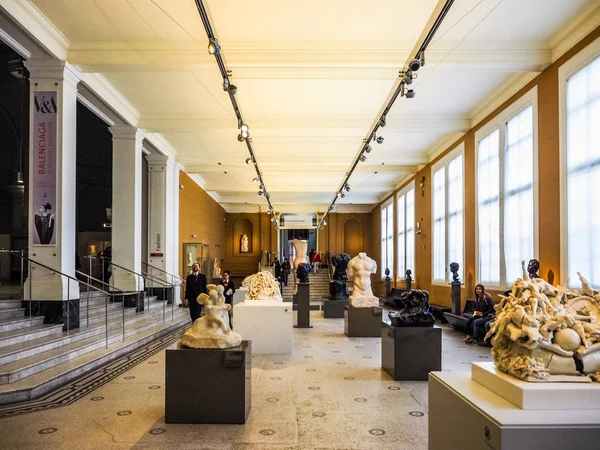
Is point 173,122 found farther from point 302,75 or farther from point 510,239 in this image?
point 510,239

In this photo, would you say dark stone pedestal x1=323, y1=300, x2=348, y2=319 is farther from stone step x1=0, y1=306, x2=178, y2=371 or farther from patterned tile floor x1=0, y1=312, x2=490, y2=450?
patterned tile floor x1=0, y1=312, x2=490, y2=450

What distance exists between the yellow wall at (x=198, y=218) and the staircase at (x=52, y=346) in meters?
7.72

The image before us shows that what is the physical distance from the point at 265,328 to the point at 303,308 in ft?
15.5

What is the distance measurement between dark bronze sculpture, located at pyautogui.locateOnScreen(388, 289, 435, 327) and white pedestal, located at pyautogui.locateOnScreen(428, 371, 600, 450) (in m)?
3.93

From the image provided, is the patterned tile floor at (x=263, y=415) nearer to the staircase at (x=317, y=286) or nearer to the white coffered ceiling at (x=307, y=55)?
the white coffered ceiling at (x=307, y=55)

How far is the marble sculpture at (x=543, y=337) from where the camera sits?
129 inches

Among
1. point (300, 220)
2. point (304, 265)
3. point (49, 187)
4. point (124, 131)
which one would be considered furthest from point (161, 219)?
point (300, 220)

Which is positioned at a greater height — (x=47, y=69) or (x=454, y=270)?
(x=47, y=69)

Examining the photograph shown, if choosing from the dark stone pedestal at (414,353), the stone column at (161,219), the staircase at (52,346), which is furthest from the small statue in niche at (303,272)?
the dark stone pedestal at (414,353)

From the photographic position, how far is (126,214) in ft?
44.7

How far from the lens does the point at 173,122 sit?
13852mm

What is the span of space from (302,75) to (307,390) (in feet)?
18.4

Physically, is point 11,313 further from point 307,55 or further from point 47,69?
point 307,55

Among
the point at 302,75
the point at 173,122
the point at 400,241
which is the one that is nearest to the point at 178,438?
the point at 302,75
